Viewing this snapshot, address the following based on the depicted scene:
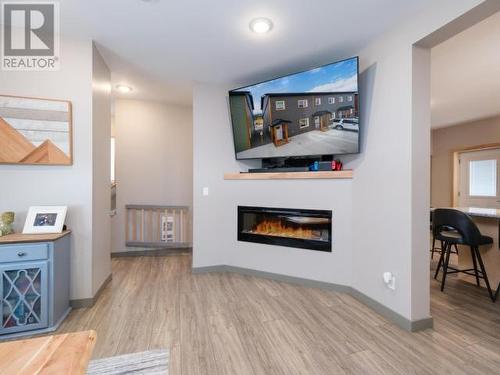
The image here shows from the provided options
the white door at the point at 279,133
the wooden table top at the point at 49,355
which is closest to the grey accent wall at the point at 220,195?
the white door at the point at 279,133

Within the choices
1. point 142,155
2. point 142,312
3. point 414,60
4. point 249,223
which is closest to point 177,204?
point 142,155

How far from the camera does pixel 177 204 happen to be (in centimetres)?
425

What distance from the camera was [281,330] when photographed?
Answer: 1.98 meters

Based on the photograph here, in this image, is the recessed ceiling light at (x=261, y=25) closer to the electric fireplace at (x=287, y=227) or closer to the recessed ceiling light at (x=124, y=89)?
the electric fireplace at (x=287, y=227)

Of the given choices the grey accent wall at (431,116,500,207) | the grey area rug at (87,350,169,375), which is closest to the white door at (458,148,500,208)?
the grey accent wall at (431,116,500,207)

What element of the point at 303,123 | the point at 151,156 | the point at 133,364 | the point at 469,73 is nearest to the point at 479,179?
the point at 469,73

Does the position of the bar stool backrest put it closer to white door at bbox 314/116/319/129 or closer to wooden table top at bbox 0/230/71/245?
white door at bbox 314/116/319/129

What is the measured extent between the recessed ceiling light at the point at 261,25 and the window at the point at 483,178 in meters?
5.74

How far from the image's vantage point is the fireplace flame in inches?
115

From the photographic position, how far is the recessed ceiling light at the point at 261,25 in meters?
2.05

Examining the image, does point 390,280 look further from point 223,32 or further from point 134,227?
point 134,227

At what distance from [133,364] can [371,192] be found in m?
2.35

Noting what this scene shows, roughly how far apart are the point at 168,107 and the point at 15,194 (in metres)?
2.58

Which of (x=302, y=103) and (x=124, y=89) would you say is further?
(x=124, y=89)
